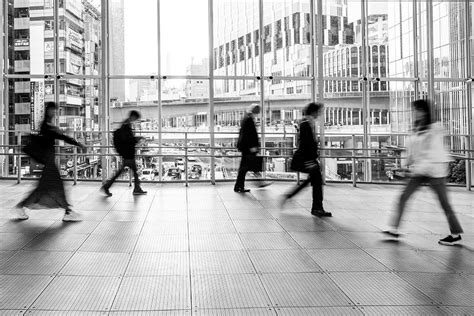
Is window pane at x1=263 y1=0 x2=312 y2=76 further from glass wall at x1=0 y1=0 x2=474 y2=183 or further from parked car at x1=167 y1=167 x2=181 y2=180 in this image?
parked car at x1=167 y1=167 x2=181 y2=180

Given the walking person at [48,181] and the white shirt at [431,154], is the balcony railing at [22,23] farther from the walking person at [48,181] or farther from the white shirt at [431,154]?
the white shirt at [431,154]

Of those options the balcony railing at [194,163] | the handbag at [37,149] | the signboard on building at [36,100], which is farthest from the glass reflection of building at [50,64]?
the handbag at [37,149]

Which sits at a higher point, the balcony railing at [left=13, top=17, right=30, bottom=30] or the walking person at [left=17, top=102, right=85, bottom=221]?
the balcony railing at [left=13, top=17, right=30, bottom=30]

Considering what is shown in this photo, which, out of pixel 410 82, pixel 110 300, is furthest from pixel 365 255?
pixel 410 82

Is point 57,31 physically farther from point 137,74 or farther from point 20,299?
point 20,299

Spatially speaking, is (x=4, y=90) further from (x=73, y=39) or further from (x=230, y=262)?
(x=230, y=262)

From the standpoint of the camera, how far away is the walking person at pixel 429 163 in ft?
17.5

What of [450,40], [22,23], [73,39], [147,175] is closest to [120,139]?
[147,175]

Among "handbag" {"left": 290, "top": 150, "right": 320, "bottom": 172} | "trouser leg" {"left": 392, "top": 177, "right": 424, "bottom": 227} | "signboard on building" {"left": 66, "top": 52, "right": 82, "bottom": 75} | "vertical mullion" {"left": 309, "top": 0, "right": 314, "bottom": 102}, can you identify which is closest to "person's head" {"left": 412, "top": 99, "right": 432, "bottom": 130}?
"trouser leg" {"left": 392, "top": 177, "right": 424, "bottom": 227}

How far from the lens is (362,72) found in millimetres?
12070

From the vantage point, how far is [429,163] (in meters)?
5.35

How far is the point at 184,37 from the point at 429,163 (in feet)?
25.9

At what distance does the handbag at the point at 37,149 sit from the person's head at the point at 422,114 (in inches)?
186

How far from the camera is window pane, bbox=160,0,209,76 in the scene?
38.3 feet
